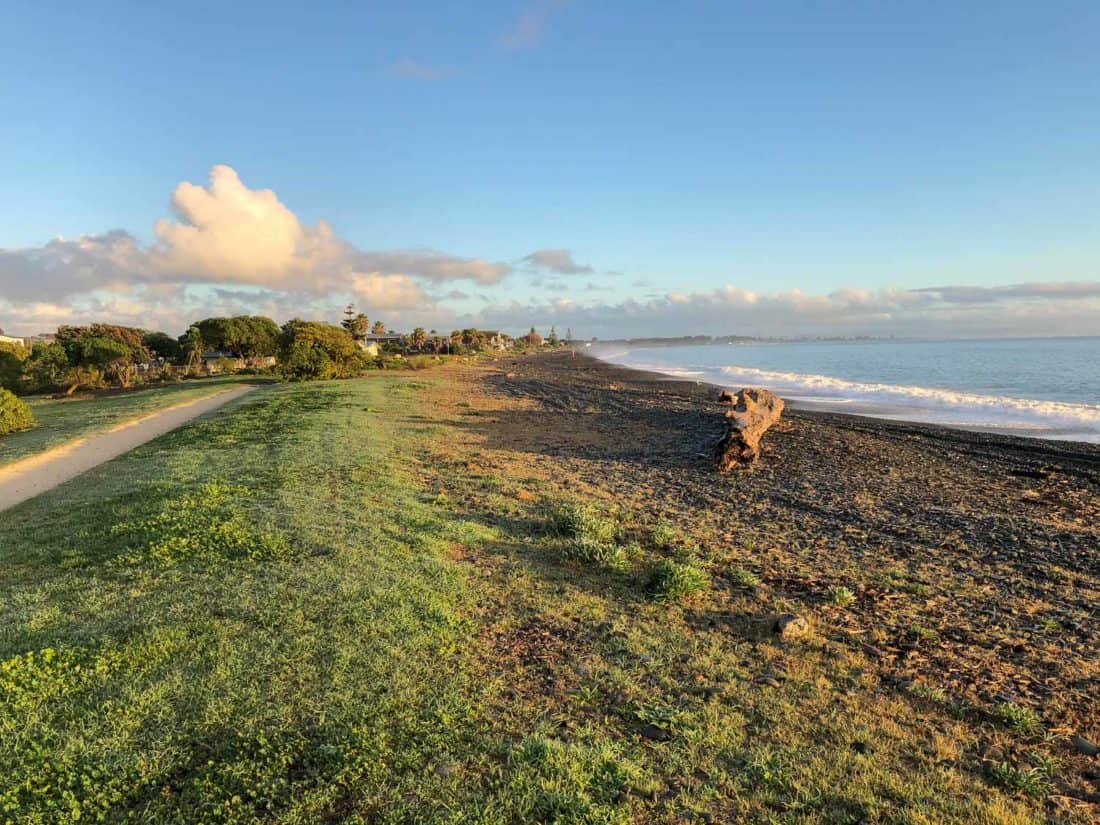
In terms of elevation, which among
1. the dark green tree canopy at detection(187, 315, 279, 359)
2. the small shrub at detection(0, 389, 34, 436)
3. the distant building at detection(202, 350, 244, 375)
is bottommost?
the small shrub at detection(0, 389, 34, 436)

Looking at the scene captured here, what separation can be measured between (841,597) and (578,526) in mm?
3404

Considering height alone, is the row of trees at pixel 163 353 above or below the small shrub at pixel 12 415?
above

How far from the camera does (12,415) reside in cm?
2059

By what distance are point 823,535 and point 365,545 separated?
684 cm

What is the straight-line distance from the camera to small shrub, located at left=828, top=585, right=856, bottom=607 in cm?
628

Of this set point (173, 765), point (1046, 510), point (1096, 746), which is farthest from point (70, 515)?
point (1046, 510)

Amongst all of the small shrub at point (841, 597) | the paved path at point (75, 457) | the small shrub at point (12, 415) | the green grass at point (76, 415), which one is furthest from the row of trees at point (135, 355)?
the small shrub at point (841, 597)

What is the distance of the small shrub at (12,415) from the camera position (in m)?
20.2

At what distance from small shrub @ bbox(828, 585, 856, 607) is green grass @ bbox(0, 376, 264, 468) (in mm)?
18613

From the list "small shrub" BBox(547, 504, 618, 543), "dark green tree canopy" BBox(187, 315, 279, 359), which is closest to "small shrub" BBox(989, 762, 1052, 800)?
"small shrub" BBox(547, 504, 618, 543)

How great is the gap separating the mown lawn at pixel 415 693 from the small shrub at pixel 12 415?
16549 millimetres

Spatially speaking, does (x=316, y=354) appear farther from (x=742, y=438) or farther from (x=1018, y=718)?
(x=1018, y=718)

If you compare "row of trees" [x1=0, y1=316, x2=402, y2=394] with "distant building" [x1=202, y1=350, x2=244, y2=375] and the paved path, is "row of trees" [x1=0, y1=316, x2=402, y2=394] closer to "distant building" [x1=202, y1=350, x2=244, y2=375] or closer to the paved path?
"distant building" [x1=202, y1=350, x2=244, y2=375]

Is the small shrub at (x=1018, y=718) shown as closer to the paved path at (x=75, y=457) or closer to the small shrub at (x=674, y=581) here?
the small shrub at (x=674, y=581)
